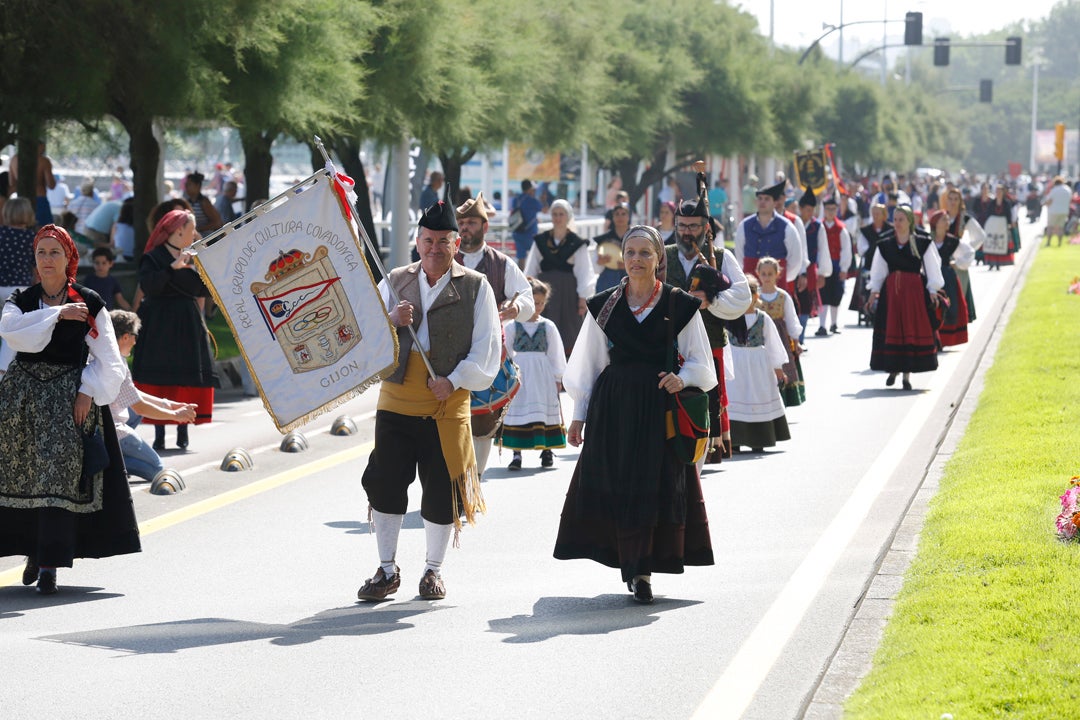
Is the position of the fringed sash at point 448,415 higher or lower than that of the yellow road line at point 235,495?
higher

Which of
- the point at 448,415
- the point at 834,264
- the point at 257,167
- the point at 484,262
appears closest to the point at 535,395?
the point at 484,262

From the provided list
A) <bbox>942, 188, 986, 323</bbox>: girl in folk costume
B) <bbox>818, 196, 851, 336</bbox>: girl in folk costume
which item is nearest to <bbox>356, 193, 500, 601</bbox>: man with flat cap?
<bbox>942, 188, 986, 323</bbox>: girl in folk costume

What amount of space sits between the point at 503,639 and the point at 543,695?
0.91 m

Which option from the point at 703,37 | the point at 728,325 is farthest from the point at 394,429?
the point at 703,37

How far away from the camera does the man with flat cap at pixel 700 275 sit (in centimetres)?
988

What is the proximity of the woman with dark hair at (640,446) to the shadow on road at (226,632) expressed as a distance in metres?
0.92

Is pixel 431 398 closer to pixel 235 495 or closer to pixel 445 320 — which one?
pixel 445 320

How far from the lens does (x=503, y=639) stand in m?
7.49

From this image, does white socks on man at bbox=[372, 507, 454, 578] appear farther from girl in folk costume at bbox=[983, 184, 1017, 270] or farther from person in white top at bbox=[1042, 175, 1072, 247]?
person in white top at bbox=[1042, 175, 1072, 247]

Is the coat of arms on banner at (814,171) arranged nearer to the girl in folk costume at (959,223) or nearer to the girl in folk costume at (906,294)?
Result: the girl in folk costume at (959,223)

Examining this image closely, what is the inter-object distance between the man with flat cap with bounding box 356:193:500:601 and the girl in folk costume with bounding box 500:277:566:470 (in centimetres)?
404

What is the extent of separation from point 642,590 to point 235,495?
4015 millimetres

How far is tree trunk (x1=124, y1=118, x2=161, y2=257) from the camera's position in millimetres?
21266

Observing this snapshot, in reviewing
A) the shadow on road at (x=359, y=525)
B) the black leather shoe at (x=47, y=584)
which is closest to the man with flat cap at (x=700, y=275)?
the shadow on road at (x=359, y=525)
